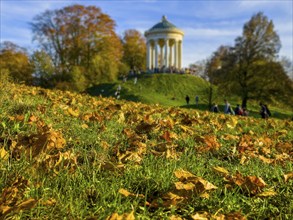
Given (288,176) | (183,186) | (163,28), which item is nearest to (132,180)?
(183,186)

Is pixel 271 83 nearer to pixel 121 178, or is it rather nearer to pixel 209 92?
pixel 209 92

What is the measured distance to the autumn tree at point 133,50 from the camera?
7625 centimetres

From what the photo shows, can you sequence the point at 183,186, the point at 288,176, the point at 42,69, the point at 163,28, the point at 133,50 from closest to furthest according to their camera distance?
the point at 183,186, the point at 288,176, the point at 42,69, the point at 163,28, the point at 133,50

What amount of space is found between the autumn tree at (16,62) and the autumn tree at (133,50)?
25024mm

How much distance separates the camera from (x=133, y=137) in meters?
4.00

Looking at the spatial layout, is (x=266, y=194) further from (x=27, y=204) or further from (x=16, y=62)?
(x=16, y=62)

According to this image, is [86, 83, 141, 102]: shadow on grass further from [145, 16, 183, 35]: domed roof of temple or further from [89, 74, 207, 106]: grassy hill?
[145, 16, 183, 35]: domed roof of temple

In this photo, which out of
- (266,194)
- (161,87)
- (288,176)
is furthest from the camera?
(161,87)

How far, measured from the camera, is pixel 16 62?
48.0m

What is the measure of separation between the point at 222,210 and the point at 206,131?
3258mm

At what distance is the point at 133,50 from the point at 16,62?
32326 millimetres

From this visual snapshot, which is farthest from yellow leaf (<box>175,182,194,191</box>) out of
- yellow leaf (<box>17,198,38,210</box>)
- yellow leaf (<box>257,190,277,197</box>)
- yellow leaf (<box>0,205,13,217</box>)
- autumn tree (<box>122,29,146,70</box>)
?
autumn tree (<box>122,29,146,70</box>)

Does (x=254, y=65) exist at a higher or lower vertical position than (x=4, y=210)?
higher

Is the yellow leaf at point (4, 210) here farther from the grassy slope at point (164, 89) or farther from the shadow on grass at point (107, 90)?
the shadow on grass at point (107, 90)
